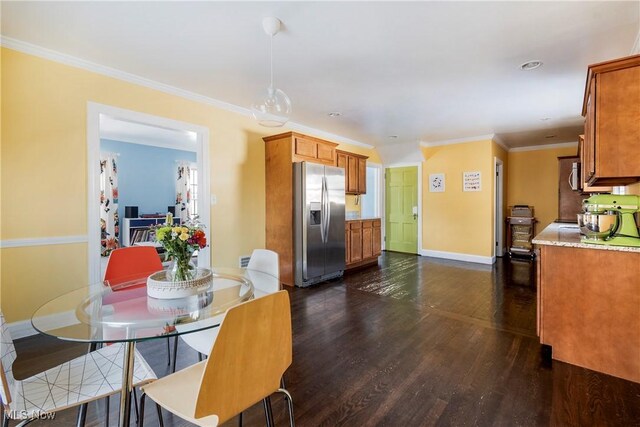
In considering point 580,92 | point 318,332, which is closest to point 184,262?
point 318,332

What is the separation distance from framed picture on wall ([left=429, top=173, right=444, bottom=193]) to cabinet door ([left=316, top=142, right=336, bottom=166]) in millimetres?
2777

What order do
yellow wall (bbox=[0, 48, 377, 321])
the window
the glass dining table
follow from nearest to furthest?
1. the glass dining table
2. yellow wall (bbox=[0, 48, 377, 321])
3. the window

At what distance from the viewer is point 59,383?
1272 mm

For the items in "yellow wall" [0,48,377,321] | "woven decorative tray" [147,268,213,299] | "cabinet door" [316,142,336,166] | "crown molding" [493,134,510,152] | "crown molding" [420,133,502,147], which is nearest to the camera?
"woven decorative tray" [147,268,213,299]

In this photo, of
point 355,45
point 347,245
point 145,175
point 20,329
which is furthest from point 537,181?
point 145,175

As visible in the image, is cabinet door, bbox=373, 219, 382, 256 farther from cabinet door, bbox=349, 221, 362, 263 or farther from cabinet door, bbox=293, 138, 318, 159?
cabinet door, bbox=293, 138, 318, 159

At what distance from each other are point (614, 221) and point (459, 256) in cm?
420

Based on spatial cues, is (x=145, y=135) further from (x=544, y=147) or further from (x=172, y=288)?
(x=544, y=147)

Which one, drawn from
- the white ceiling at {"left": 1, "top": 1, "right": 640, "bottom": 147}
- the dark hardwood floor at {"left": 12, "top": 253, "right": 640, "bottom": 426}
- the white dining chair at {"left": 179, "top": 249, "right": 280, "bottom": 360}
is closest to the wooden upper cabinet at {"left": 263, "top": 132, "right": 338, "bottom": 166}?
the white ceiling at {"left": 1, "top": 1, "right": 640, "bottom": 147}

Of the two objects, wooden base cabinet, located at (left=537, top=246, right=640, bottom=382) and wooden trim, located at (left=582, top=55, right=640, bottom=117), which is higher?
wooden trim, located at (left=582, top=55, right=640, bottom=117)

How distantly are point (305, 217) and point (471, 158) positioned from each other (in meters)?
3.92

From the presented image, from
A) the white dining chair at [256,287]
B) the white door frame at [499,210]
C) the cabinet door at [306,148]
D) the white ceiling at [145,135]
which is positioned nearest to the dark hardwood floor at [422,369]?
the white dining chair at [256,287]

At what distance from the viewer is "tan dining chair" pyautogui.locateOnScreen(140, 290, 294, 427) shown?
100 cm

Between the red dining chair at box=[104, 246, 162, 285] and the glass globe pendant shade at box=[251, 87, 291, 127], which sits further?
the glass globe pendant shade at box=[251, 87, 291, 127]
